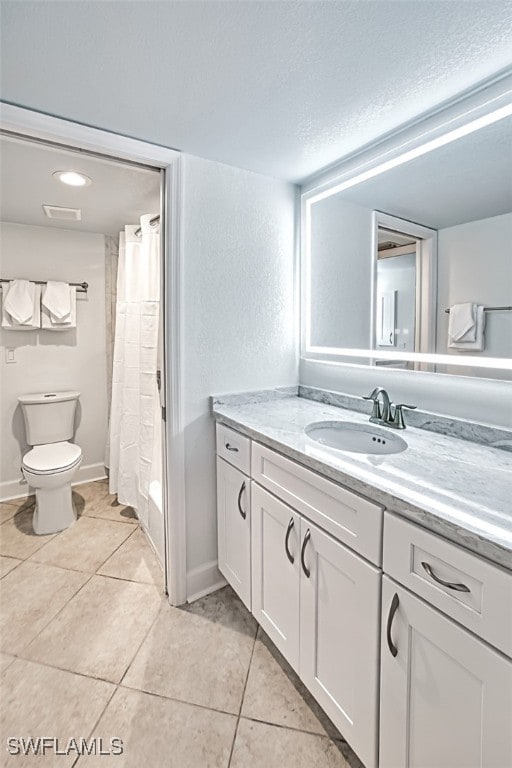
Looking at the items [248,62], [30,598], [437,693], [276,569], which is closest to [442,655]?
[437,693]

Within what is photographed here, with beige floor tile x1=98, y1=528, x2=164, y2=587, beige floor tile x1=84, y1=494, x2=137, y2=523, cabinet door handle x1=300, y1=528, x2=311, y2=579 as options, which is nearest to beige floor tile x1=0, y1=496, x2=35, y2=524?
beige floor tile x1=84, y1=494, x2=137, y2=523

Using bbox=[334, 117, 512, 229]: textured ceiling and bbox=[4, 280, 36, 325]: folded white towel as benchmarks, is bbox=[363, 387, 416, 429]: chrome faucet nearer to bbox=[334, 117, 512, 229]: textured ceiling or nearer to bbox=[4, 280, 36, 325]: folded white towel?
bbox=[334, 117, 512, 229]: textured ceiling

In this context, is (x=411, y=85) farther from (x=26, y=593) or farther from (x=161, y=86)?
(x=26, y=593)

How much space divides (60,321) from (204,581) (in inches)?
82.7

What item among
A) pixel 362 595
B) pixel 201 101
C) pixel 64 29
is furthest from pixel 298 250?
pixel 362 595

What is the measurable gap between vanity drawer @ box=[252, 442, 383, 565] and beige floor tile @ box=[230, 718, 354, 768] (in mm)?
715

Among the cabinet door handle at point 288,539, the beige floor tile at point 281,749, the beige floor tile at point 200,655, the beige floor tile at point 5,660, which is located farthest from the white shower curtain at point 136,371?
the beige floor tile at point 281,749

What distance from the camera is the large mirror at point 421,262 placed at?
4.09 feet

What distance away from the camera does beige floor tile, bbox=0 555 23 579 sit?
1941 mm

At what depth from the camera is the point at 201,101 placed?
4.12ft

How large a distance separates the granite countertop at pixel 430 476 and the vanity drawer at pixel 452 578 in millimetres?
26

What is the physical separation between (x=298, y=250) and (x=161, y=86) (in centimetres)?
101

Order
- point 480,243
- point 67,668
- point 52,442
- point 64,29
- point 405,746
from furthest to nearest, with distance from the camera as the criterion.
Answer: point 52,442, point 67,668, point 480,243, point 64,29, point 405,746

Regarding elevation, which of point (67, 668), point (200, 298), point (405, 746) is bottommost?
point (67, 668)
